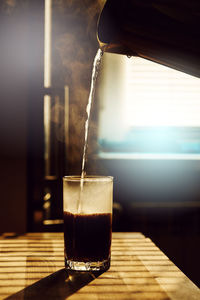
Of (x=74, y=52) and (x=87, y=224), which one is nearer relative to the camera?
(x=87, y=224)

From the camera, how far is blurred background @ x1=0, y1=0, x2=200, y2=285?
2.00 meters

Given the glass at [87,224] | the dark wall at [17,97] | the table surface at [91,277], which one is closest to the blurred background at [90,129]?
the dark wall at [17,97]

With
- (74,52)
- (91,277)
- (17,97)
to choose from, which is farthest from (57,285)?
(74,52)

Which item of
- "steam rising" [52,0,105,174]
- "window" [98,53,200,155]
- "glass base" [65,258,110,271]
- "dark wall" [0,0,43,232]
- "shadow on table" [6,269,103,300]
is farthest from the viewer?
"window" [98,53,200,155]

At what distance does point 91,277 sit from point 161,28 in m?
0.48

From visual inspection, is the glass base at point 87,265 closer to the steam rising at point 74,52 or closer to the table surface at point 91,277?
the table surface at point 91,277

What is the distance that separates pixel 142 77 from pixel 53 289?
95.3 inches

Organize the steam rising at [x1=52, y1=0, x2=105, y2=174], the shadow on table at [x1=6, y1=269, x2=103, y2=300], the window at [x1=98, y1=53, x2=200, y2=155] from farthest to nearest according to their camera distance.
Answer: the window at [x1=98, y1=53, x2=200, y2=155] < the steam rising at [x1=52, y1=0, x2=105, y2=174] < the shadow on table at [x1=6, y1=269, x2=103, y2=300]

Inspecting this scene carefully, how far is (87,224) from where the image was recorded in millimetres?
778

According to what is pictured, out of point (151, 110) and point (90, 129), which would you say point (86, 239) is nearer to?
point (90, 129)

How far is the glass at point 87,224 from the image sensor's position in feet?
2.54

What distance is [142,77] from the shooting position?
115 inches

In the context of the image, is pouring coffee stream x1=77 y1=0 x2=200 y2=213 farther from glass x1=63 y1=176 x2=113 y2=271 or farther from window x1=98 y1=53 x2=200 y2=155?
window x1=98 y1=53 x2=200 y2=155

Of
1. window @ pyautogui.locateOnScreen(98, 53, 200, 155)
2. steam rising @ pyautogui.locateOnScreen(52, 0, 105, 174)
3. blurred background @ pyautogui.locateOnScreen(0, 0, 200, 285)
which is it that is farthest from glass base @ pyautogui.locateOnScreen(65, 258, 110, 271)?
window @ pyautogui.locateOnScreen(98, 53, 200, 155)
